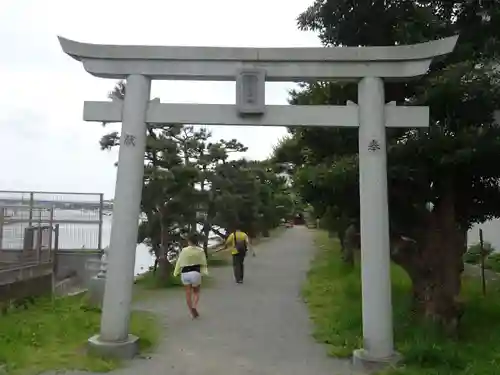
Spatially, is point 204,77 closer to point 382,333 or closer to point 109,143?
point 382,333

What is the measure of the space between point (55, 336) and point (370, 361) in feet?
14.4

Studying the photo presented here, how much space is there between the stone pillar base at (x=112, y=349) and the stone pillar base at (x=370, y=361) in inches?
110

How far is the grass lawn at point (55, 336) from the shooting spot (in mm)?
6984

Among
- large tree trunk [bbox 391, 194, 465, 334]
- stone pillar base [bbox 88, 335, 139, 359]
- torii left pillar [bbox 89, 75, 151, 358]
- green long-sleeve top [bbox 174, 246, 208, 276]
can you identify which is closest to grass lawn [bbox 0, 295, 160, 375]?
stone pillar base [bbox 88, 335, 139, 359]

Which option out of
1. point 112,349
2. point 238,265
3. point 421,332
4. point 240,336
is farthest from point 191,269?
point 238,265

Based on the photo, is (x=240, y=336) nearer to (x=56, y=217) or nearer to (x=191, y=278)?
(x=191, y=278)

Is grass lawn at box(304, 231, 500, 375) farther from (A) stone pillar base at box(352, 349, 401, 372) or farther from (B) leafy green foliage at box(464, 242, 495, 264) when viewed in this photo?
(B) leafy green foliage at box(464, 242, 495, 264)

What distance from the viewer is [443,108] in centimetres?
783

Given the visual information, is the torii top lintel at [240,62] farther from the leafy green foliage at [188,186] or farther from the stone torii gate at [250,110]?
the leafy green foliage at [188,186]

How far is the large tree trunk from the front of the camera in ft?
27.2

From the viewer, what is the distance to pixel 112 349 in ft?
23.9

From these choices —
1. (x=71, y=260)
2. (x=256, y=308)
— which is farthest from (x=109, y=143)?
(x=256, y=308)

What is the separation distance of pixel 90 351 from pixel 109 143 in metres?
7.66

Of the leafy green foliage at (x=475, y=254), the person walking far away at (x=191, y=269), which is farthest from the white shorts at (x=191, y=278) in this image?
the leafy green foliage at (x=475, y=254)
